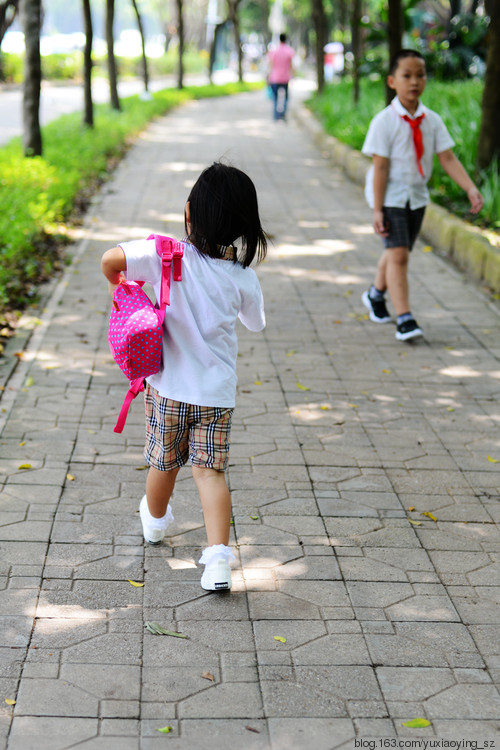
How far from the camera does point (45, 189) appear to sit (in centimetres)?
1014

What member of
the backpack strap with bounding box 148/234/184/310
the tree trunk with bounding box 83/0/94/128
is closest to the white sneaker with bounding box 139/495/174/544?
the backpack strap with bounding box 148/234/184/310

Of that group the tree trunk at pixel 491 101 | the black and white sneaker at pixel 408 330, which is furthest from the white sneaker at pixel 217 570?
the tree trunk at pixel 491 101

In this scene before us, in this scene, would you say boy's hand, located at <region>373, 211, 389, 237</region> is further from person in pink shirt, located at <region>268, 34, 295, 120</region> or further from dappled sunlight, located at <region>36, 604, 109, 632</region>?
person in pink shirt, located at <region>268, 34, 295, 120</region>

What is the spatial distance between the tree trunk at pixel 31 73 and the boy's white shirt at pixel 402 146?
20.2ft

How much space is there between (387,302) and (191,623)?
4749mm

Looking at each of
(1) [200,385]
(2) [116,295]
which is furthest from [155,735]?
(2) [116,295]

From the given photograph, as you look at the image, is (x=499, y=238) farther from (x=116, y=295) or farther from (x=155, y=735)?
(x=155, y=735)

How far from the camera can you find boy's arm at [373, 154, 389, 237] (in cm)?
629

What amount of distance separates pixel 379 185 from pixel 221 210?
3417 millimetres

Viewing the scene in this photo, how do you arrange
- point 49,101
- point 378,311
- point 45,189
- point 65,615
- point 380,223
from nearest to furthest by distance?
1. point 65,615
2. point 380,223
3. point 378,311
4. point 45,189
5. point 49,101

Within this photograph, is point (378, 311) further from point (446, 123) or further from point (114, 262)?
point (446, 123)

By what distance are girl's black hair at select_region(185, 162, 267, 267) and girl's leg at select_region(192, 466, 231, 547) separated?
→ 79 centimetres

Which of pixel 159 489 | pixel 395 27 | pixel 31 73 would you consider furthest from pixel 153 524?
pixel 395 27

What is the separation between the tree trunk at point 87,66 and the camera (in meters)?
15.5
